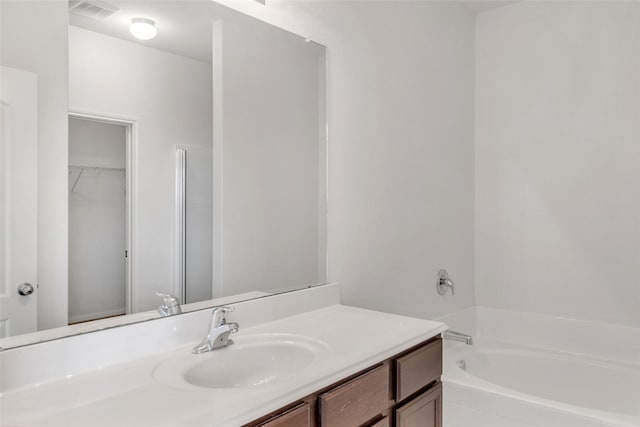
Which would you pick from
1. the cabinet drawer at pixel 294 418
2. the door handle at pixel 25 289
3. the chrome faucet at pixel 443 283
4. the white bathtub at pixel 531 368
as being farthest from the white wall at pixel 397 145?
the door handle at pixel 25 289

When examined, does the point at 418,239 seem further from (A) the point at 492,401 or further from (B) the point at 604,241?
(B) the point at 604,241

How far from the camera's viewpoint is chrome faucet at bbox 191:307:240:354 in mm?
1297

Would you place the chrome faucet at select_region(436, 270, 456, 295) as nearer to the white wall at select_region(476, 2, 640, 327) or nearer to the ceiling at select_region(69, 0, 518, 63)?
the white wall at select_region(476, 2, 640, 327)

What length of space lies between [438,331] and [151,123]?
1144 mm

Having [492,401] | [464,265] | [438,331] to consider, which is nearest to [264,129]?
[438,331]

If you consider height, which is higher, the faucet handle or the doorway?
the doorway

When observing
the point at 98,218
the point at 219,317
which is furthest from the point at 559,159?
the point at 98,218

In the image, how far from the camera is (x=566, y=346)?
2.62 m

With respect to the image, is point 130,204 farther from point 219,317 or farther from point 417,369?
point 417,369

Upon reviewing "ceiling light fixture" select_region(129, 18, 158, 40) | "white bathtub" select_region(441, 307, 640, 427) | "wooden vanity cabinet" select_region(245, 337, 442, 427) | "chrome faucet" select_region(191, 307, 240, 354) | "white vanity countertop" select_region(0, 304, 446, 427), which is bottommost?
"white bathtub" select_region(441, 307, 640, 427)

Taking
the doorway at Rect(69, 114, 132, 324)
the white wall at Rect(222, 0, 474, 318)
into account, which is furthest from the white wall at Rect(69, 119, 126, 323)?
the white wall at Rect(222, 0, 474, 318)

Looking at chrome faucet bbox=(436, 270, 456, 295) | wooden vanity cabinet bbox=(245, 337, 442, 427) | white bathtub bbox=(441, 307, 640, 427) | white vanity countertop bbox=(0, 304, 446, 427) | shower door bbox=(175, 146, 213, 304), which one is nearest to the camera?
white vanity countertop bbox=(0, 304, 446, 427)

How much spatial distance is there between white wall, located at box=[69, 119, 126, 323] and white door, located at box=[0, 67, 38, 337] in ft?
0.30

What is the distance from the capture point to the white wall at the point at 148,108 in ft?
3.99
